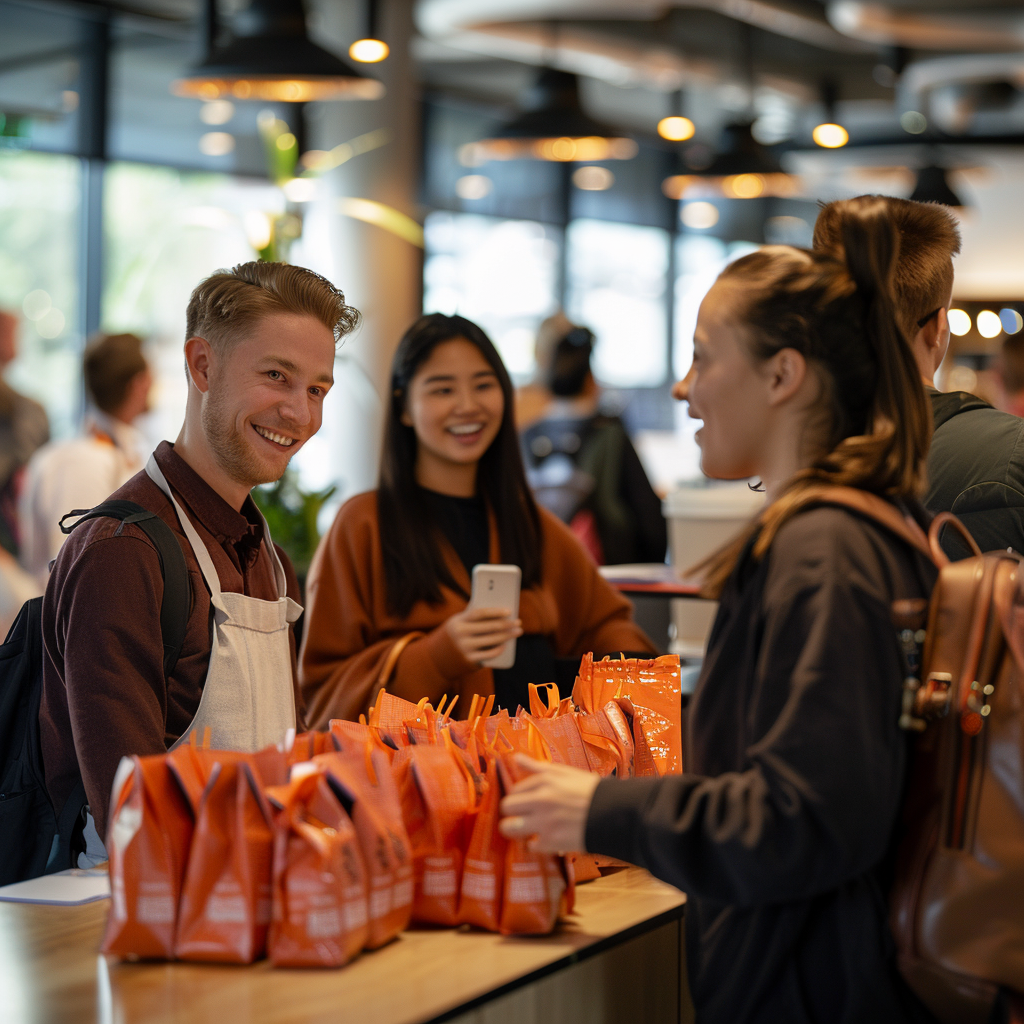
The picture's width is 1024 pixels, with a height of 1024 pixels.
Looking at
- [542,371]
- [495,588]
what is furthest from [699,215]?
[495,588]

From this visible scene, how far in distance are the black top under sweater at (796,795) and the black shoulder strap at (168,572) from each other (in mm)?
750

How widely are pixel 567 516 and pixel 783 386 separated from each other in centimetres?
371

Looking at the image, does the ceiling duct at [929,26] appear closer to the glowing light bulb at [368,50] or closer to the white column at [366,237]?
the white column at [366,237]

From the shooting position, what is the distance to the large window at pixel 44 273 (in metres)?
7.65

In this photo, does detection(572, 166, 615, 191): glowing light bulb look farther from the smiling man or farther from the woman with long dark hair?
the smiling man

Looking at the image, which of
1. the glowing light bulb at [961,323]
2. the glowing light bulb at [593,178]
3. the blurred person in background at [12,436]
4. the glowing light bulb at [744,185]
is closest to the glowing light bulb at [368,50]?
the blurred person in background at [12,436]

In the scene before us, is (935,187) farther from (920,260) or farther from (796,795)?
(796,795)

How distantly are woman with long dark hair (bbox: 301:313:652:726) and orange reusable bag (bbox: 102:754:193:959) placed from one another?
4.13ft

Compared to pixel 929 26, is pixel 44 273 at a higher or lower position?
lower

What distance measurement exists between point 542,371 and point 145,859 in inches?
171

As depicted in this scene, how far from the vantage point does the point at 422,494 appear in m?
2.95

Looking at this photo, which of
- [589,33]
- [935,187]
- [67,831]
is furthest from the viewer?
[589,33]

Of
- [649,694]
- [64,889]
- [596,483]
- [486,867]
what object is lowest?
[64,889]

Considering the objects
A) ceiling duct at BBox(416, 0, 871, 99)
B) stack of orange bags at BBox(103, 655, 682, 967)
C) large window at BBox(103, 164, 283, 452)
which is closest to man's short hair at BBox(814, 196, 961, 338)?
stack of orange bags at BBox(103, 655, 682, 967)
